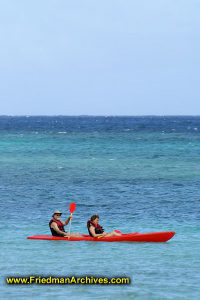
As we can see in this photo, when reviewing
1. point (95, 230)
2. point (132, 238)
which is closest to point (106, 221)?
point (95, 230)

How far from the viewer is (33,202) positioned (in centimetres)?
4316

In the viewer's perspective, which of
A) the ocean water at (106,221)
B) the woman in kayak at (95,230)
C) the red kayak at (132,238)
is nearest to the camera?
the ocean water at (106,221)

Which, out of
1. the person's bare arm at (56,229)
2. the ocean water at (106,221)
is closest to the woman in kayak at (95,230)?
the ocean water at (106,221)

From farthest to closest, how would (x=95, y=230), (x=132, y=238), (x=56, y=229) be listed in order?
(x=56, y=229) < (x=95, y=230) < (x=132, y=238)

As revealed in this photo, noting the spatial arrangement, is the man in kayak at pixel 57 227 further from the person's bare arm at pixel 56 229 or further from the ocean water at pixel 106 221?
the ocean water at pixel 106 221

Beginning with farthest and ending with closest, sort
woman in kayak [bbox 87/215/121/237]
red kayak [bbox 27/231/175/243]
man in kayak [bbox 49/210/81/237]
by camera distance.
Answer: man in kayak [bbox 49/210/81/237] → woman in kayak [bbox 87/215/121/237] → red kayak [bbox 27/231/175/243]

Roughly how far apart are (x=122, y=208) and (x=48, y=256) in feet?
41.9

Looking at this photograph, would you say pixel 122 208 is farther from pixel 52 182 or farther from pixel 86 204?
pixel 52 182

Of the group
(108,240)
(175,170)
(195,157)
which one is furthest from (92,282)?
(195,157)

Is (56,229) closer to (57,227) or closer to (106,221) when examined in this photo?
(57,227)

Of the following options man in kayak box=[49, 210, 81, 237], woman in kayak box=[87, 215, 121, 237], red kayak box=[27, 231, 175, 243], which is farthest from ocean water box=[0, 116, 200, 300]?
man in kayak box=[49, 210, 81, 237]

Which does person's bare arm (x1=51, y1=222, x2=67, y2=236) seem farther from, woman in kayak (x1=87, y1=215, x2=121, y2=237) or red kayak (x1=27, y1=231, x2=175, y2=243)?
woman in kayak (x1=87, y1=215, x2=121, y2=237)

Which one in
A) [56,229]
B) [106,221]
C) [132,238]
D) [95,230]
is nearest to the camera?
[132,238]

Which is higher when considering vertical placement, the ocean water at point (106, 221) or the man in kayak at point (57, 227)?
the man in kayak at point (57, 227)
